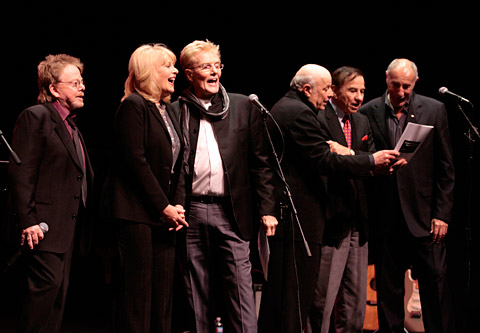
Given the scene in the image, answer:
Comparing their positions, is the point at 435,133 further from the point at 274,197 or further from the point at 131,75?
the point at 131,75

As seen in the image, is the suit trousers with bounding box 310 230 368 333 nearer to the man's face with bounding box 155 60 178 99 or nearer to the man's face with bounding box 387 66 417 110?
the man's face with bounding box 387 66 417 110

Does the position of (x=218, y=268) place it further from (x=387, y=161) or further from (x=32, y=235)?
(x=387, y=161)

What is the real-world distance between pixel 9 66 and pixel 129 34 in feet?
3.44

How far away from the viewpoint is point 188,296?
3.30 m

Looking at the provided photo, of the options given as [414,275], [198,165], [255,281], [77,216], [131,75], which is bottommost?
[255,281]

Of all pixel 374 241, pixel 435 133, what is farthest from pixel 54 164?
pixel 435 133

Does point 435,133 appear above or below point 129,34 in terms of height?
below

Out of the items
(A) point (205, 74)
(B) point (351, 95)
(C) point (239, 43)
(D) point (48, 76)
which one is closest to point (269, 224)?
(A) point (205, 74)

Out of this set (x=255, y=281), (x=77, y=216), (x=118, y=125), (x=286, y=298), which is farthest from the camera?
(x=255, y=281)

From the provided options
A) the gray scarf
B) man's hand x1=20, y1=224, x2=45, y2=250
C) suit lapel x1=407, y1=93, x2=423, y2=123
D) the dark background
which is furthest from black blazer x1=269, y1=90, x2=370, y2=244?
the dark background

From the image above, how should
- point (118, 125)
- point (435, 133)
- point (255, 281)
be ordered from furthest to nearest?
point (255, 281)
point (435, 133)
point (118, 125)

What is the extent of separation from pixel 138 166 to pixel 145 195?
0.14 meters

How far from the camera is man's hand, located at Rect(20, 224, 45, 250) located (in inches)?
119

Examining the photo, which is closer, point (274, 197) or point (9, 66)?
point (274, 197)
